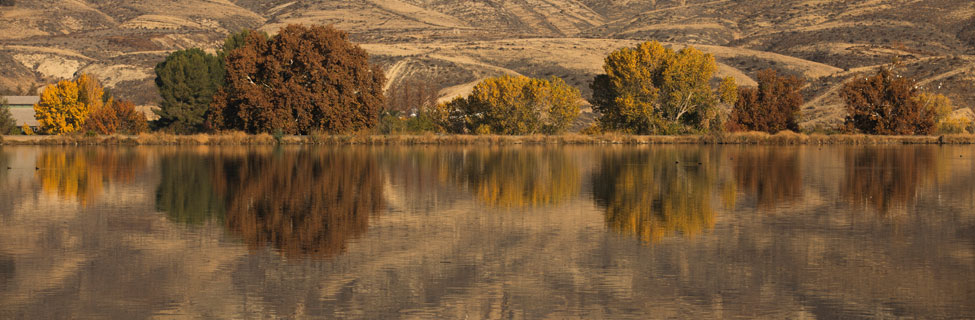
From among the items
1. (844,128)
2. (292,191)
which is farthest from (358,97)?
(292,191)

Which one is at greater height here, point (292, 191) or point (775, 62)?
point (775, 62)

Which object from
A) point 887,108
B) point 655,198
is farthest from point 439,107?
point 655,198

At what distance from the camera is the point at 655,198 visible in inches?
1020

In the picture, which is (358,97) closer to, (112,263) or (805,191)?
(805,191)

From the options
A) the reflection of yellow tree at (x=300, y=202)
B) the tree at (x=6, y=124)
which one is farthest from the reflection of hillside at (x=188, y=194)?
the tree at (x=6, y=124)

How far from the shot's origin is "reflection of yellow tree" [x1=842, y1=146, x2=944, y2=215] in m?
25.7

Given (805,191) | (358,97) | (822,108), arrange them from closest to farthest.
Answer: (805,191) → (358,97) → (822,108)

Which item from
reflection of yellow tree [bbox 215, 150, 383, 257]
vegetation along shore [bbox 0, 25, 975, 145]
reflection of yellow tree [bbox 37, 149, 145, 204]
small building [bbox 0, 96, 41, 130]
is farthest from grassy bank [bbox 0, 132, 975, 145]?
small building [bbox 0, 96, 41, 130]

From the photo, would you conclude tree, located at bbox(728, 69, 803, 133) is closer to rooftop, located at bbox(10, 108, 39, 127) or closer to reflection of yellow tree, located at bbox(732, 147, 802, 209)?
reflection of yellow tree, located at bbox(732, 147, 802, 209)

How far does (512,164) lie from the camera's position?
43.8 meters

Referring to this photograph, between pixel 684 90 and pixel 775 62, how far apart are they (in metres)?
93.8

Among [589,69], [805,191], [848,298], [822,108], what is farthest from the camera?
[589,69]

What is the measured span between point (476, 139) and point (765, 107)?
1000 inches

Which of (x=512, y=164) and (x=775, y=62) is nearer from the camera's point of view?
(x=512, y=164)
